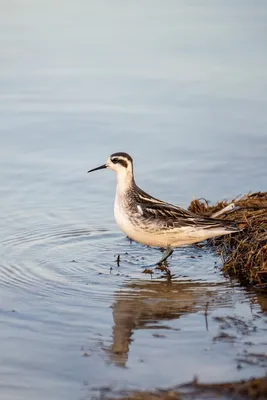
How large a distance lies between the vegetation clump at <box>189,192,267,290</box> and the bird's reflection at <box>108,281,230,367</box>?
1.23 feet

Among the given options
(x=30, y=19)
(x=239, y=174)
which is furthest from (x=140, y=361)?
(x=30, y=19)

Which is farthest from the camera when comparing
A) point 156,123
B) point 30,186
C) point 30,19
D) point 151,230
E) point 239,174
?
point 30,19

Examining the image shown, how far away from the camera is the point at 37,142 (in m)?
14.9

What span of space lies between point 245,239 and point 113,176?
13.4 feet

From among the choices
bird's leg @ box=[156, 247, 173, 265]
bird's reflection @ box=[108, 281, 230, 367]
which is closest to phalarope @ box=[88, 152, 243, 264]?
bird's leg @ box=[156, 247, 173, 265]

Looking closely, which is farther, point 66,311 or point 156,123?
point 156,123

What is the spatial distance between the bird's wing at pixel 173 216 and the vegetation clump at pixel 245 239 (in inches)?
8.2

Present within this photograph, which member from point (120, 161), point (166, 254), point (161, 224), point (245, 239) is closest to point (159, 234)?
point (161, 224)

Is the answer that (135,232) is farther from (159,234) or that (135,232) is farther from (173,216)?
(173,216)

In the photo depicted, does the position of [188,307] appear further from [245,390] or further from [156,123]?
[156,123]

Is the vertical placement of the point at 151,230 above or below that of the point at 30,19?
below

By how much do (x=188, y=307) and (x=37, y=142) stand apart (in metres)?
6.37

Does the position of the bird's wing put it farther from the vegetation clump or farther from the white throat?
the white throat

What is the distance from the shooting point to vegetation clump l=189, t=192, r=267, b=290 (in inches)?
389
